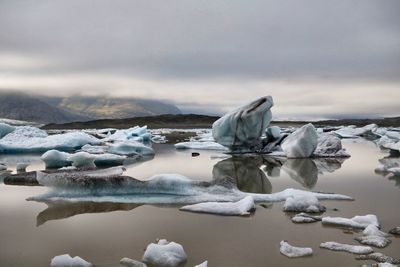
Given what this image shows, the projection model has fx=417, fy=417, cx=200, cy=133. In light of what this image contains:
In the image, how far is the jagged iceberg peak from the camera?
46.9 ft

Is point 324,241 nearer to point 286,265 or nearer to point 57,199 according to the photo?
point 286,265

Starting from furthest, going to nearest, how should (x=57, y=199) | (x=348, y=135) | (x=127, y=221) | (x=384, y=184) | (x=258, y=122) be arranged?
(x=348, y=135)
(x=258, y=122)
(x=384, y=184)
(x=57, y=199)
(x=127, y=221)

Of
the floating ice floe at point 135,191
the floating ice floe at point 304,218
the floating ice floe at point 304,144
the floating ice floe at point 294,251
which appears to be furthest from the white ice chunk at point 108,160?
the floating ice floe at point 294,251

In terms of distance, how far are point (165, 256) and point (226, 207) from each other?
6.32ft

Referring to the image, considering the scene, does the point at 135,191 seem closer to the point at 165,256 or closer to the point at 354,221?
the point at 165,256

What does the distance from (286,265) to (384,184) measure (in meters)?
5.02

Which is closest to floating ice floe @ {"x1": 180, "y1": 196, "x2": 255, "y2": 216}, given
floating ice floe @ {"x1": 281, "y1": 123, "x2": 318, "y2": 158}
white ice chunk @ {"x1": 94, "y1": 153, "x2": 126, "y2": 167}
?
white ice chunk @ {"x1": 94, "y1": 153, "x2": 126, "y2": 167}

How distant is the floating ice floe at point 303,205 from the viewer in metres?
5.29

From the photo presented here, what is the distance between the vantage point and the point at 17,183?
7.66m

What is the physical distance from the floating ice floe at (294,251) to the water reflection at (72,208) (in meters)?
2.45

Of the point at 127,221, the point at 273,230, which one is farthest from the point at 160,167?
the point at 273,230

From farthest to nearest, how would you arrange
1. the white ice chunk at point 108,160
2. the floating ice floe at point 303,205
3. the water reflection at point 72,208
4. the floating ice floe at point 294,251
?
the white ice chunk at point 108,160 < the floating ice floe at point 303,205 < the water reflection at point 72,208 < the floating ice floe at point 294,251

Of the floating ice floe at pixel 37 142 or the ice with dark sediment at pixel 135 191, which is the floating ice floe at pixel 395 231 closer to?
the ice with dark sediment at pixel 135 191

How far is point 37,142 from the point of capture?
14.9 meters
